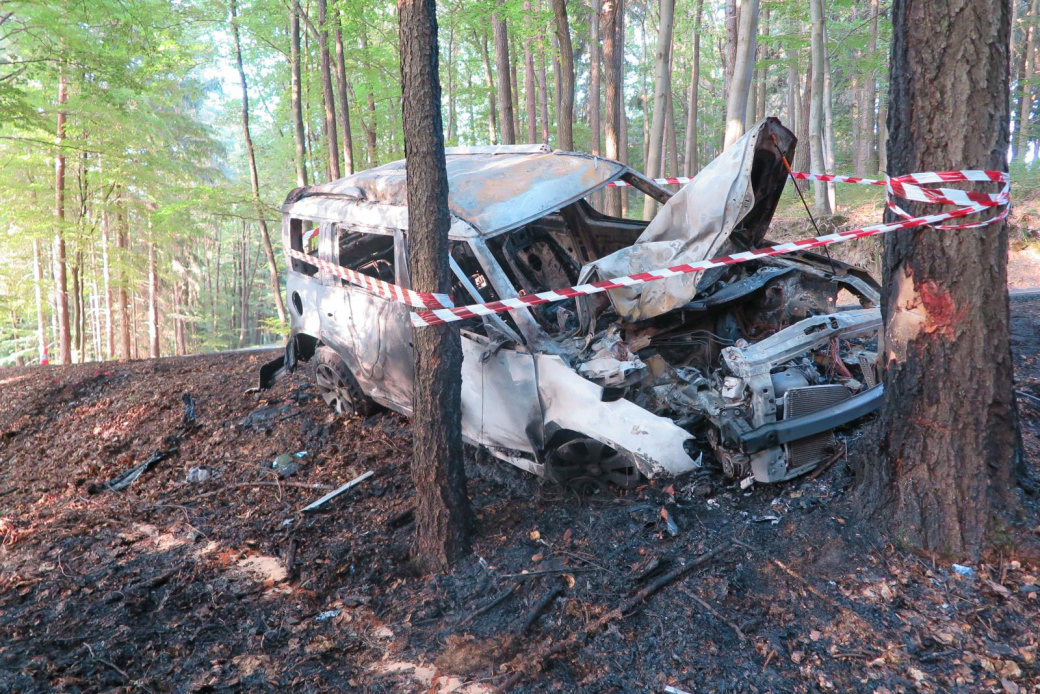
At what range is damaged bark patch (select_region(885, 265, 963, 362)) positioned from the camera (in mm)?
2936

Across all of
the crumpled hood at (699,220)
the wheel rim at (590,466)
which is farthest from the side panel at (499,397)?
the crumpled hood at (699,220)

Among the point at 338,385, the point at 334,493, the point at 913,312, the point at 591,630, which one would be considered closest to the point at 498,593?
the point at 591,630

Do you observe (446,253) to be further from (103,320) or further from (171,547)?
(103,320)

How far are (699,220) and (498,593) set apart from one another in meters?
2.76

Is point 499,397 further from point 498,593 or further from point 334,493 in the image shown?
point 334,493

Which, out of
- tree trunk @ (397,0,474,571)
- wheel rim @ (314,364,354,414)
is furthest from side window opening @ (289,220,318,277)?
tree trunk @ (397,0,474,571)

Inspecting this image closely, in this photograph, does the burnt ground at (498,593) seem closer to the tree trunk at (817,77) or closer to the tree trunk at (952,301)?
the tree trunk at (952,301)

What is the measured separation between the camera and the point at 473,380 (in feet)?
14.7

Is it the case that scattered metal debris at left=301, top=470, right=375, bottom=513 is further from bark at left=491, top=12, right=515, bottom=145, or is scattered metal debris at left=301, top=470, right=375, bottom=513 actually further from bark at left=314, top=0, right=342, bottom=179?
bark at left=314, top=0, right=342, bottom=179

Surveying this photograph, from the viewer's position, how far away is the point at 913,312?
304 cm

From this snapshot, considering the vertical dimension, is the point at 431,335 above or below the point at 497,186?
below

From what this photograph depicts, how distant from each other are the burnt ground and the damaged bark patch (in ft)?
2.95

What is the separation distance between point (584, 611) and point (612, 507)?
0.99m

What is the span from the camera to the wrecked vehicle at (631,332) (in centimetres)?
384
